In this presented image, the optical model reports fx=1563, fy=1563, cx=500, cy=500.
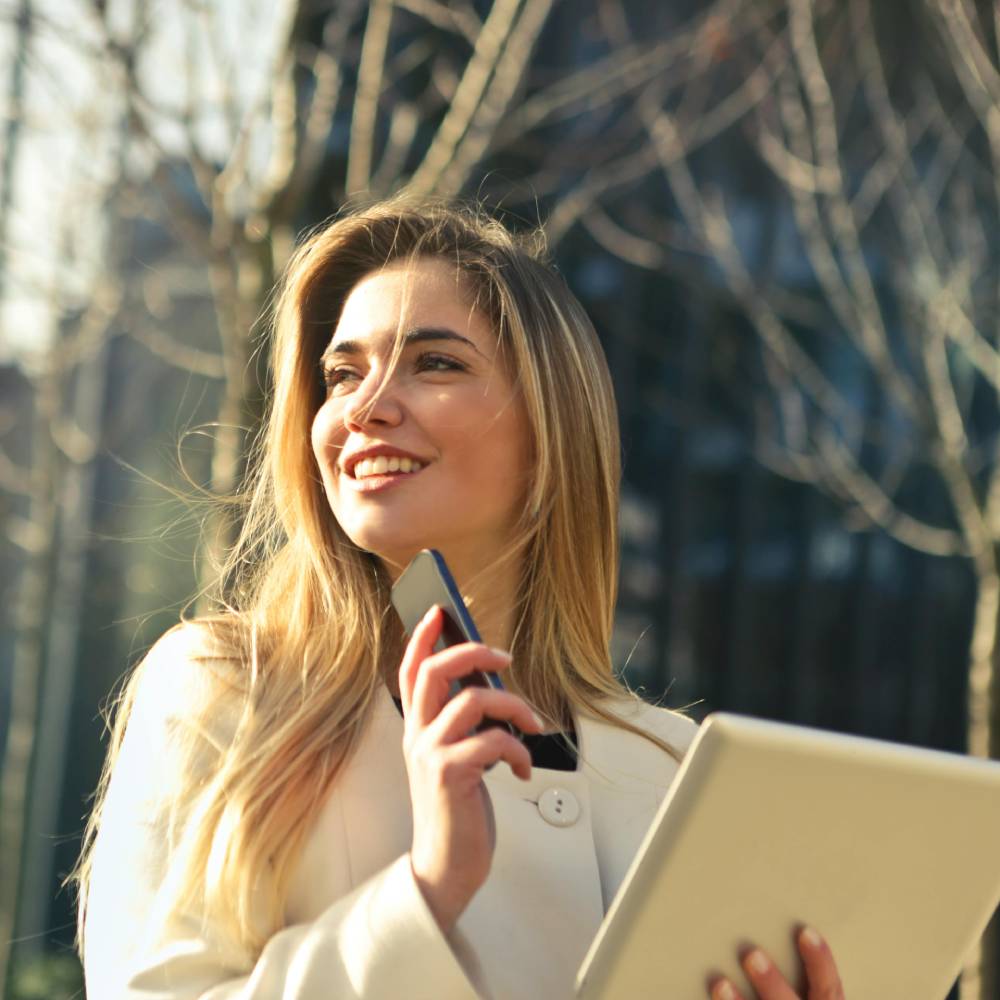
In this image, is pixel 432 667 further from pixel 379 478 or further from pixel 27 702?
pixel 27 702

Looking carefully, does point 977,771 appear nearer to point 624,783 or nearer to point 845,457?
point 624,783

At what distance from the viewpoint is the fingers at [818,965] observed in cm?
168

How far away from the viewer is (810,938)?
5.51 feet

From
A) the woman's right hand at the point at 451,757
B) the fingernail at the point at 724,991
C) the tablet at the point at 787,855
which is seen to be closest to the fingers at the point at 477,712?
the woman's right hand at the point at 451,757

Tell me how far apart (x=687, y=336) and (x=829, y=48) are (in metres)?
2.10

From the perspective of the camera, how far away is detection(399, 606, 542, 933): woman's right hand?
1.61 meters

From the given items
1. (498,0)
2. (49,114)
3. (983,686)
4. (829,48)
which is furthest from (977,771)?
(829,48)

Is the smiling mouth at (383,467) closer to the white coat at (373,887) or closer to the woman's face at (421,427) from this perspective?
the woman's face at (421,427)

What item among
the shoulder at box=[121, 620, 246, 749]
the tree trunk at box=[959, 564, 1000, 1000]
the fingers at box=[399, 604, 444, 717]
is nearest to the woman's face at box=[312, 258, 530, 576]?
the shoulder at box=[121, 620, 246, 749]

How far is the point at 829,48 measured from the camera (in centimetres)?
700

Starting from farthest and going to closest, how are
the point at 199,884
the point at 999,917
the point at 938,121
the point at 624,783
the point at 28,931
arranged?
the point at 28,931
the point at 938,121
the point at 999,917
the point at 624,783
the point at 199,884

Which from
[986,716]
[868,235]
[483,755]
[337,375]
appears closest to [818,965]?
[483,755]

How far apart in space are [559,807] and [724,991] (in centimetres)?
56

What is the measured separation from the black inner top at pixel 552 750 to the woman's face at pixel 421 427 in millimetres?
280
